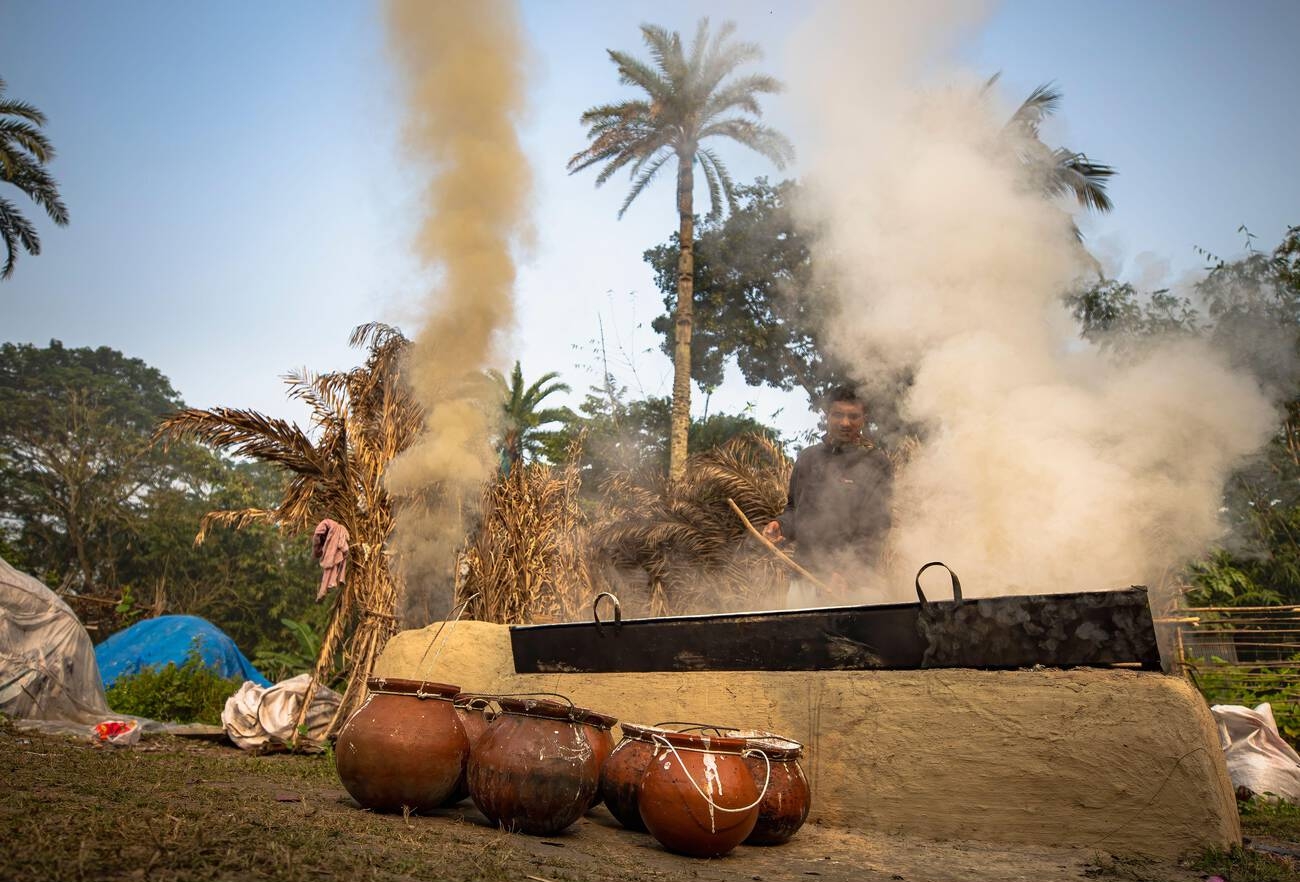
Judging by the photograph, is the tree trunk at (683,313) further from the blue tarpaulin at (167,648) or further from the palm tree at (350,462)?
the palm tree at (350,462)

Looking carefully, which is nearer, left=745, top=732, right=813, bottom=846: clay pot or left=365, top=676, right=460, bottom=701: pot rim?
left=745, top=732, right=813, bottom=846: clay pot

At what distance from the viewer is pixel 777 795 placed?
12.6 feet

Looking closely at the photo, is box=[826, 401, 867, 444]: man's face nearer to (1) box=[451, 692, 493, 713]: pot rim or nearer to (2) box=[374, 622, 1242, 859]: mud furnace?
(2) box=[374, 622, 1242, 859]: mud furnace

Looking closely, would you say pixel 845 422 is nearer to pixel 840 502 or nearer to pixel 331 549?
pixel 840 502

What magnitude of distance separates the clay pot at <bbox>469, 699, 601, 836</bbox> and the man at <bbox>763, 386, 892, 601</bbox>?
3.10 meters

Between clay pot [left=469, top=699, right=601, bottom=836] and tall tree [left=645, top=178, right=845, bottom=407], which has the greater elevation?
tall tree [left=645, top=178, right=845, bottom=407]

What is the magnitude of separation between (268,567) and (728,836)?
2668cm

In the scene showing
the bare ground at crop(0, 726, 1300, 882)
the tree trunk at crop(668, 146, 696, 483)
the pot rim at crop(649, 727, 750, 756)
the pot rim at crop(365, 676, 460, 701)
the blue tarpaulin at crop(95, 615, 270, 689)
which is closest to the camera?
the bare ground at crop(0, 726, 1300, 882)

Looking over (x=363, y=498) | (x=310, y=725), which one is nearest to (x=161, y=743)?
(x=310, y=725)

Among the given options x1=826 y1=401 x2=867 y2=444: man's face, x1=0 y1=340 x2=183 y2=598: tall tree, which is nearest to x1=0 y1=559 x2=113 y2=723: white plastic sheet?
x1=826 y1=401 x2=867 y2=444: man's face

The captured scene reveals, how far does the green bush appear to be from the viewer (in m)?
9.98

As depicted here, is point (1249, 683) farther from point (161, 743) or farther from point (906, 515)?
point (161, 743)

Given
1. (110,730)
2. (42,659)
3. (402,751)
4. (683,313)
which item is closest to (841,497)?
(402,751)

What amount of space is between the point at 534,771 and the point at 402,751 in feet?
2.22
